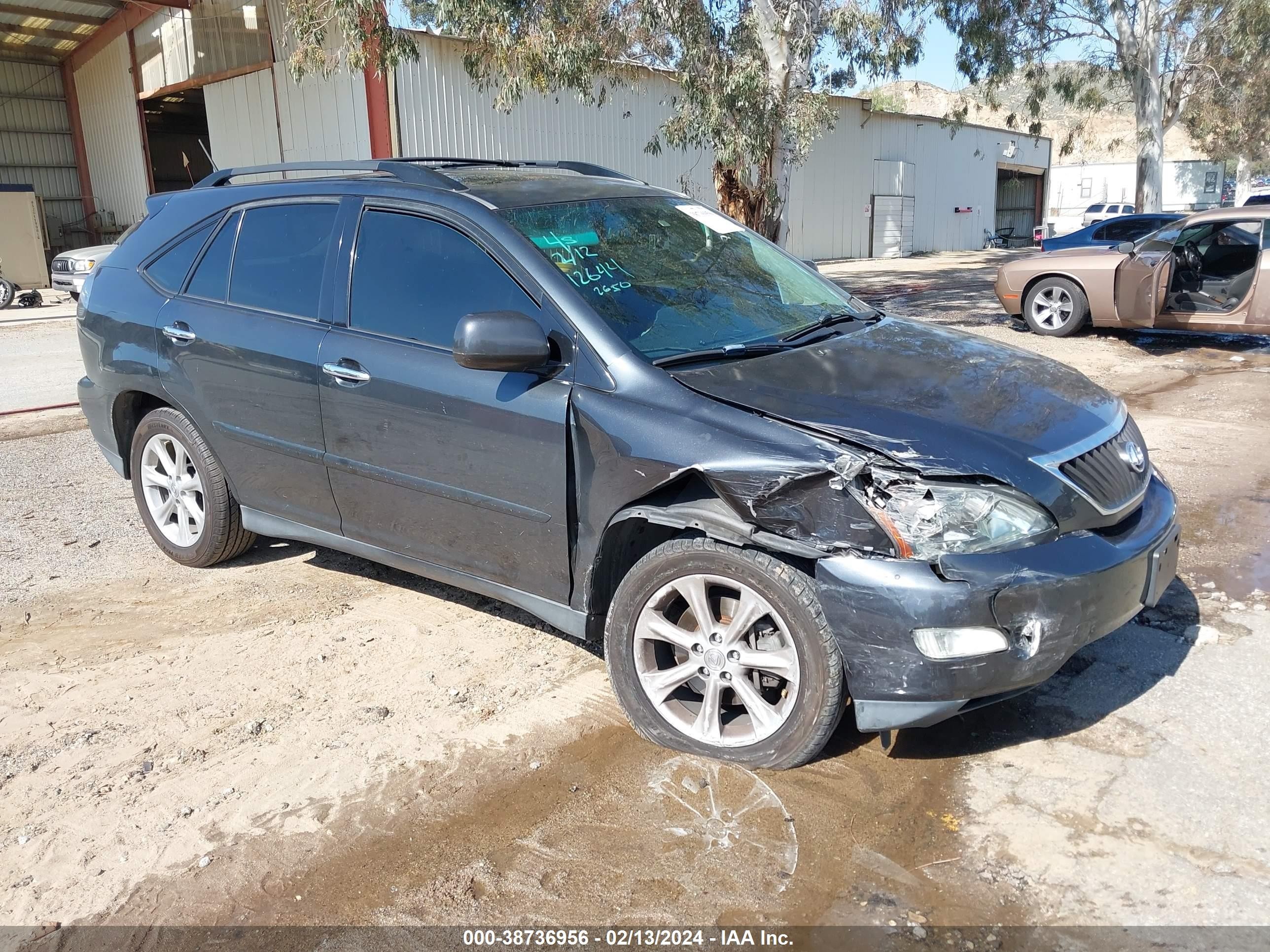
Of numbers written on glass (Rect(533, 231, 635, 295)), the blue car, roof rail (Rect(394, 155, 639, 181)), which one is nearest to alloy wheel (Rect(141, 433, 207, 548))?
roof rail (Rect(394, 155, 639, 181))

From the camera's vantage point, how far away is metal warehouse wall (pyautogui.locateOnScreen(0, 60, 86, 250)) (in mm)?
29047

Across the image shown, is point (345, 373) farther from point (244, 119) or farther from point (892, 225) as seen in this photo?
point (892, 225)

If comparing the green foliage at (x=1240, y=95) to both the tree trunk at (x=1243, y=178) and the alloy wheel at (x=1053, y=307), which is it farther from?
the alloy wheel at (x=1053, y=307)

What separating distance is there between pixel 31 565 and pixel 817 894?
4.46 meters

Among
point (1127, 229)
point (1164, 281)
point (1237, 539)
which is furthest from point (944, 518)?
point (1127, 229)

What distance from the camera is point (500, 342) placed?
3365 mm

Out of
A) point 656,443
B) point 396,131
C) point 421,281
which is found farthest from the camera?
point 396,131

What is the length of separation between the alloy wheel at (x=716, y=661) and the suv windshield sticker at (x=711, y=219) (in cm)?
189

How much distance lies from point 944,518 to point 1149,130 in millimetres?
24774

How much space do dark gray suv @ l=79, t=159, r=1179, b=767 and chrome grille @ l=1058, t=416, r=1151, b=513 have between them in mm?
14

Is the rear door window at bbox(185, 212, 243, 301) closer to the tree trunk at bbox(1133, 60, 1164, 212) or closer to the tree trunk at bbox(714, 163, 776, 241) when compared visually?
the tree trunk at bbox(714, 163, 776, 241)

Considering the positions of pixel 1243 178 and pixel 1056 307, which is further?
pixel 1243 178

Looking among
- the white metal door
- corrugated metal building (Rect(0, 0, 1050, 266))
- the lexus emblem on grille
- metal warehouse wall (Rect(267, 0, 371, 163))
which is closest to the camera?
the lexus emblem on grille

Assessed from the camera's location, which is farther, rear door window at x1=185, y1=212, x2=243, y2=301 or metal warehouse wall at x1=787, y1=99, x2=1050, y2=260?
metal warehouse wall at x1=787, y1=99, x2=1050, y2=260
